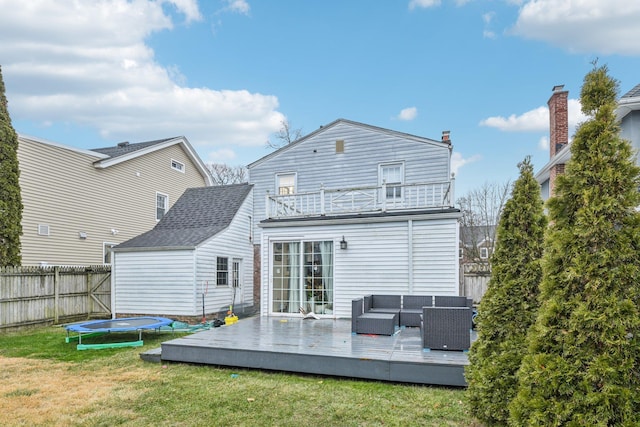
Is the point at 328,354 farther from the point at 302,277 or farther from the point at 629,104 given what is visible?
the point at 629,104

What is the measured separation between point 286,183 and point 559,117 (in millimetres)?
10296

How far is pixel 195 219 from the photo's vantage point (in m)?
14.0

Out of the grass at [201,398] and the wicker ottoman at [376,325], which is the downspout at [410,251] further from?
the grass at [201,398]

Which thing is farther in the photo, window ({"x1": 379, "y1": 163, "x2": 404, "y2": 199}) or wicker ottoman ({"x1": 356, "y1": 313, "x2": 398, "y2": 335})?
window ({"x1": 379, "y1": 163, "x2": 404, "y2": 199})

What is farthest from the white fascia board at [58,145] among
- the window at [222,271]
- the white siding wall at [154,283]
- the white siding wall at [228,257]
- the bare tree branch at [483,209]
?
the bare tree branch at [483,209]

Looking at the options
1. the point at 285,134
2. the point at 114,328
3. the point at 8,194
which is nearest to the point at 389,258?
the point at 114,328

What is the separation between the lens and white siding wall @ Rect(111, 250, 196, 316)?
1115 cm

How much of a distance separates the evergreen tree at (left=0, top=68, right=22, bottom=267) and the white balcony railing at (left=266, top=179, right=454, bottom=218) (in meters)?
7.26

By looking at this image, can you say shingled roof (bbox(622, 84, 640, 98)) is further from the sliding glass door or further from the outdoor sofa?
the sliding glass door

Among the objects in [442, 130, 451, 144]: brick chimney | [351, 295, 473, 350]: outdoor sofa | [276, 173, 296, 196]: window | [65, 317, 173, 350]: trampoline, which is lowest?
[65, 317, 173, 350]: trampoline

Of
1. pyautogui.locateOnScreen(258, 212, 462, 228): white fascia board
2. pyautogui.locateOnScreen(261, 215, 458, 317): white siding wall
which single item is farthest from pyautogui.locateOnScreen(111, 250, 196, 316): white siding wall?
pyautogui.locateOnScreen(258, 212, 462, 228): white fascia board

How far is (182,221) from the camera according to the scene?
1420 cm

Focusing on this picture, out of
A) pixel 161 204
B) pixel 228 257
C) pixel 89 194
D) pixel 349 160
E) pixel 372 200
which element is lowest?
pixel 228 257

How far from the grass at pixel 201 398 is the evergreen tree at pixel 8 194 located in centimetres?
530
